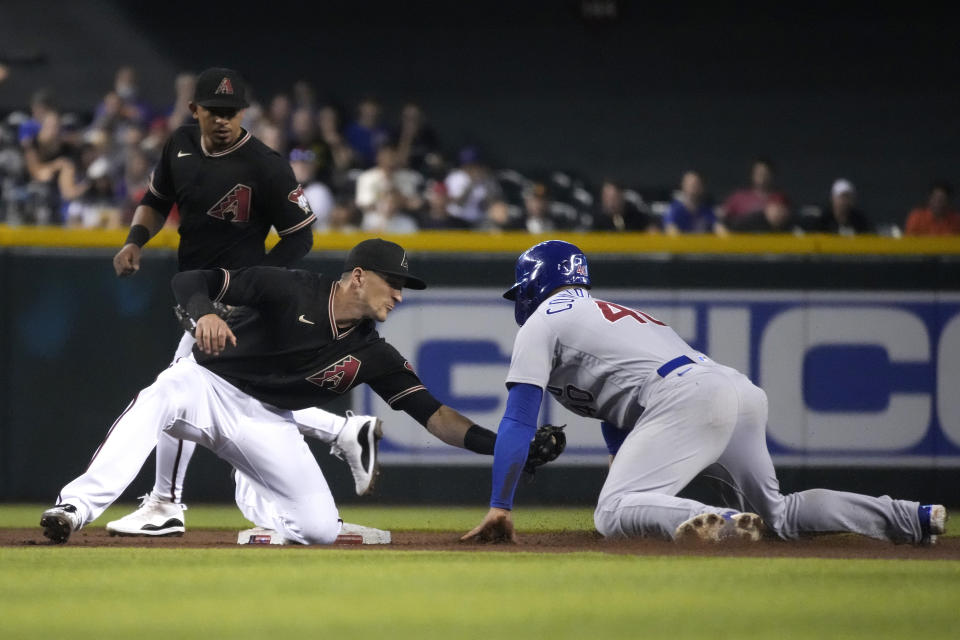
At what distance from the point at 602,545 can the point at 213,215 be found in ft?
7.41

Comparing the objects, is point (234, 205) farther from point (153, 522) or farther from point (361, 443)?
point (153, 522)

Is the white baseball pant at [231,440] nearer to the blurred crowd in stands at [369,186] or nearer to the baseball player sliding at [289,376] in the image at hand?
the baseball player sliding at [289,376]

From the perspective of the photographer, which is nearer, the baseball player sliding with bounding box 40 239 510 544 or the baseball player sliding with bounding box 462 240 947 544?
the baseball player sliding with bounding box 462 240 947 544

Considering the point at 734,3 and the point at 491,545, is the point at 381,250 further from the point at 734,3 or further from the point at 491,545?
the point at 734,3

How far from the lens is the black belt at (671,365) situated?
586 centimetres

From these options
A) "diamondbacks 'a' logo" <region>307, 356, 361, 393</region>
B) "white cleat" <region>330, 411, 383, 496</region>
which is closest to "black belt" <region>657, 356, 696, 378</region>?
"diamondbacks 'a' logo" <region>307, 356, 361, 393</region>

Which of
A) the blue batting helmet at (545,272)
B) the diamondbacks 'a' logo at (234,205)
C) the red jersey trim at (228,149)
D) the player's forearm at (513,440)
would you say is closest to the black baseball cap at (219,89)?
the red jersey trim at (228,149)

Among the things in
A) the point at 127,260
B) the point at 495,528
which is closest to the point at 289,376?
the point at 127,260

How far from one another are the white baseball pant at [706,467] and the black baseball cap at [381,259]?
1.12 metres

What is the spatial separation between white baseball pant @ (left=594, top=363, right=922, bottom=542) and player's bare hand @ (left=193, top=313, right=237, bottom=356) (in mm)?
1646

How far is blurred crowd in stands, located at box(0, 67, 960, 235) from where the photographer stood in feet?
36.0

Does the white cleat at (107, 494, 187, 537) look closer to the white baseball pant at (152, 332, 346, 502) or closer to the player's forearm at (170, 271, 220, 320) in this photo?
the white baseball pant at (152, 332, 346, 502)

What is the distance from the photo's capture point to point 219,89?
241 inches

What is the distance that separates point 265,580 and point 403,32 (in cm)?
1164
